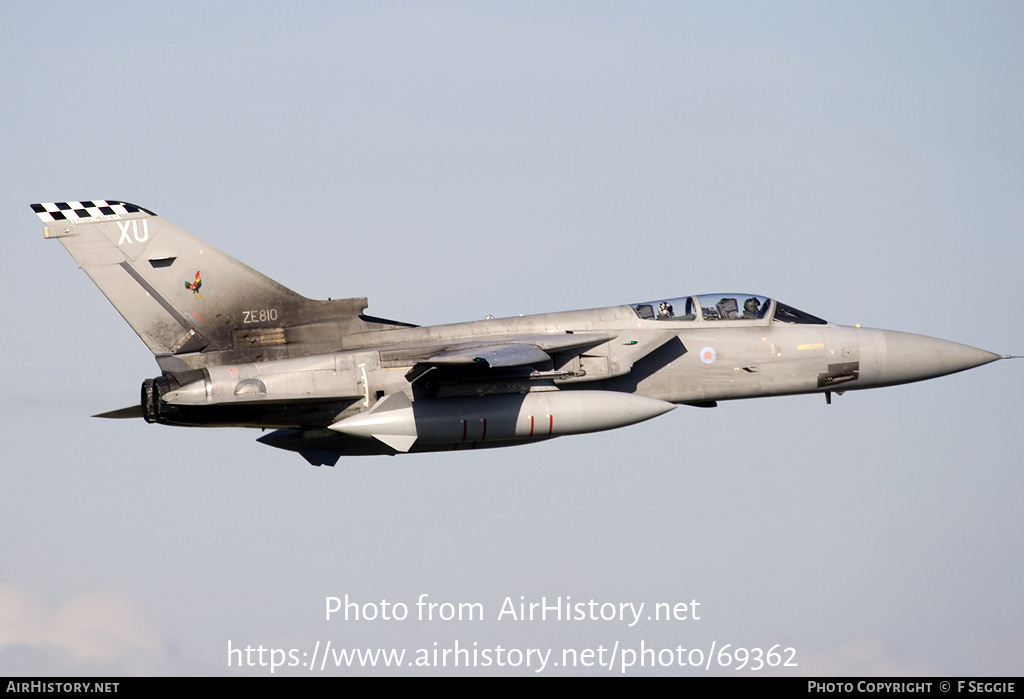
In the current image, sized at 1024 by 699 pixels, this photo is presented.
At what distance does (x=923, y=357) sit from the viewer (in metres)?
22.9

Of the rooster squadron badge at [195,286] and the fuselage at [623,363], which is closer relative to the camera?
the fuselage at [623,363]

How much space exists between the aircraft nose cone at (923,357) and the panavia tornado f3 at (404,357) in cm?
13

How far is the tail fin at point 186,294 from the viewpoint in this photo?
21000 millimetres

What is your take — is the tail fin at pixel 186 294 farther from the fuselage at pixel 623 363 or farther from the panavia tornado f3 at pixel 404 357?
the fuselage at pixel 623 363

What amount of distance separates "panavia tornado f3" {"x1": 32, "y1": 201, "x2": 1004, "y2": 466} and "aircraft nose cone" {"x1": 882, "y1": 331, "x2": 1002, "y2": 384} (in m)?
0.13

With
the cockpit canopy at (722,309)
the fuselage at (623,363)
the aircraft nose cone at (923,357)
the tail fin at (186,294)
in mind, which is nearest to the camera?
the fuselage at (623,363)

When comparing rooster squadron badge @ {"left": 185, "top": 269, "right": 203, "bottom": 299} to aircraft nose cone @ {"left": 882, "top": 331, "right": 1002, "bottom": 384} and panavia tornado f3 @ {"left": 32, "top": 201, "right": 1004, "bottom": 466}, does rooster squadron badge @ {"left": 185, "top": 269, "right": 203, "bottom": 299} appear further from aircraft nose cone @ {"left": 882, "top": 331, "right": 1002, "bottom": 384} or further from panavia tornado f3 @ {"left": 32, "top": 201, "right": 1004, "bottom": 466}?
aircraft nose cone @ {"left": 882, "top": 331, "right": 1002, "bottom": 384}

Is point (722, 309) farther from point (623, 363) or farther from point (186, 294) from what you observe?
point (186, 294)

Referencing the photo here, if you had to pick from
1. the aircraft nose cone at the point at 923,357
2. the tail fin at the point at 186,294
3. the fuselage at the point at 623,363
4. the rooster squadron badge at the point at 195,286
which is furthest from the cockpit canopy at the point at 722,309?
the rooster squadron badge at the point at 195,286

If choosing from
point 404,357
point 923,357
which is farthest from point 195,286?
point 923,357

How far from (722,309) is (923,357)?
3.37 m

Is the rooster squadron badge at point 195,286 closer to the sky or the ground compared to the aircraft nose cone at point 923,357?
closer to the sky

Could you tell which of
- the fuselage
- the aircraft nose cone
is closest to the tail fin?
the fuselage

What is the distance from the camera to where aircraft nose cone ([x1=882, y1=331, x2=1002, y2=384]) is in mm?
22781
